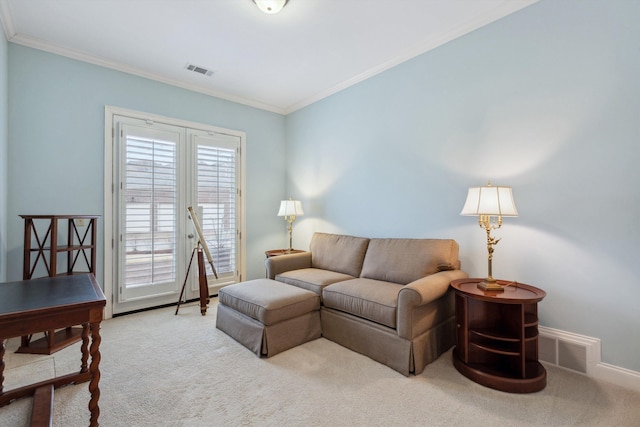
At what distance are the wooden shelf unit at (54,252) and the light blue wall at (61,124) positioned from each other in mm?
140

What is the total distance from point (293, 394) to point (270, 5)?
2.86 m

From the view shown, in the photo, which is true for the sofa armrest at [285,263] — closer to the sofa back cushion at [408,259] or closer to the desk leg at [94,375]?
the sofa back cushion at [408,259]

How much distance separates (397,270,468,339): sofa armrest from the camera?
2.04m

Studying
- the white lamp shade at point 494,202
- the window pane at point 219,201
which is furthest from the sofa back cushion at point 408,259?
the window pane at point 219,201

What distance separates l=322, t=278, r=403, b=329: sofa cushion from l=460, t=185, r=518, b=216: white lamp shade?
92 cm

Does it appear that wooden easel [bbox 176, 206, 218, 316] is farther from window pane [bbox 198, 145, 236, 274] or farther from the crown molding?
the crown molding

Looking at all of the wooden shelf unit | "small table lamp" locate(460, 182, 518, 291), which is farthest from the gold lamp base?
the wooden shelf unit

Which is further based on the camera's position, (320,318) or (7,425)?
(320,318)

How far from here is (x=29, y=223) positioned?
252 cm

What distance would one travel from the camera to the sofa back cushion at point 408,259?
103 inches

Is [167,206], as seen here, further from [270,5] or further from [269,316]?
Result: [270,5]

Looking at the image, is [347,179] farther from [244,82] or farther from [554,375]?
[554,375]

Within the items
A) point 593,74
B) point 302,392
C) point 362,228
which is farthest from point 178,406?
point 593,74

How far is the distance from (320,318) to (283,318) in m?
0.45
